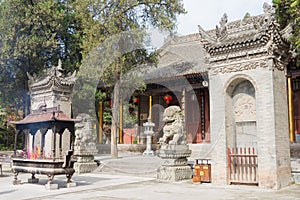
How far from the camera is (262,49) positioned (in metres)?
8.48

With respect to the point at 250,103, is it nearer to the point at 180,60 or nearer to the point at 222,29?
the point at 222,29

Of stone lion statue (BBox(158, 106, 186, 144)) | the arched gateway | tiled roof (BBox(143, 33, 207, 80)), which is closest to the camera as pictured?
the arched gateway

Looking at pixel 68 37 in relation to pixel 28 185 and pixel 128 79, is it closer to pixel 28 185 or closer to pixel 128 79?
pixel 128 79

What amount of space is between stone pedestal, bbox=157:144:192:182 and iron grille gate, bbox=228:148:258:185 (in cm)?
168

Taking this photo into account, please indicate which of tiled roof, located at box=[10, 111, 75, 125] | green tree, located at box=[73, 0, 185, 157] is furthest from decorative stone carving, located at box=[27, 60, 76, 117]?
tiled roof, located at box=[10, 111, 75, 125]

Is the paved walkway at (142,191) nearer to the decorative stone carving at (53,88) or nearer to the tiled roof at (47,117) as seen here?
the tiled roof at (47,117)

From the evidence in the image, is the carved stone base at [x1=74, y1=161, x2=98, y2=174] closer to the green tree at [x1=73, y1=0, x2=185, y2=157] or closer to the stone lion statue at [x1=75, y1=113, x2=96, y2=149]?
the stone lion statue at [x1=75, y1=113, x2=96, y2=149]

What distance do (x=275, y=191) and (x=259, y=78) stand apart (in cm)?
277

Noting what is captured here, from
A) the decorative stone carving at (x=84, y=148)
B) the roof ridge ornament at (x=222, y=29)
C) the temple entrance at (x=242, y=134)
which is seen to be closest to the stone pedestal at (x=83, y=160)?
the decorative stone carving at (x=84, y=148)

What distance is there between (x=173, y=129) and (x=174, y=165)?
3.59ft

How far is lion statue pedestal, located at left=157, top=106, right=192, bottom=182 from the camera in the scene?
10000 millimetres

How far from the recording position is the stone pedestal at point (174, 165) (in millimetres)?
9938

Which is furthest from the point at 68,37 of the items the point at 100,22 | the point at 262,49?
the point at 262,49

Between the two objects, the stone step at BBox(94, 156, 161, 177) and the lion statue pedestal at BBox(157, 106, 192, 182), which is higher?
the lion statue pedestal at BBox(157, 106, 192, 182)
